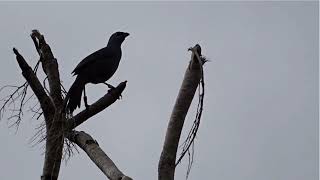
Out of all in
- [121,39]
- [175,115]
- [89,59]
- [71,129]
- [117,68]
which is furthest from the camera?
[121,39]

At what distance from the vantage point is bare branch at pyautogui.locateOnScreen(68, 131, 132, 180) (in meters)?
3.70

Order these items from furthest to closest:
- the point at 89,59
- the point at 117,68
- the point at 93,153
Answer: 1. the point at 117,68
2. the point at 89,59
3. the point at 93,153

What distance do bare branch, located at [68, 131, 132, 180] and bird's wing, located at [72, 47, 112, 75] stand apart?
176 centimetres

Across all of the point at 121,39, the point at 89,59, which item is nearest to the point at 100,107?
the point at 89,59

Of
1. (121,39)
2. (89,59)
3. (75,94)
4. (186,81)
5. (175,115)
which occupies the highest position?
(121,39)

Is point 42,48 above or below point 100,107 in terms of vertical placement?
above

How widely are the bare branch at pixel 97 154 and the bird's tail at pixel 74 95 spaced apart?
→ 31 centimetres

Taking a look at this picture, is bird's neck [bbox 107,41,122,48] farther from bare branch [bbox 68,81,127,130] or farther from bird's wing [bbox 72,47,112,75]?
bare branch [bbox 68,81,127,130]

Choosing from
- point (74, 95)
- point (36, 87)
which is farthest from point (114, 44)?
point (36, 87)

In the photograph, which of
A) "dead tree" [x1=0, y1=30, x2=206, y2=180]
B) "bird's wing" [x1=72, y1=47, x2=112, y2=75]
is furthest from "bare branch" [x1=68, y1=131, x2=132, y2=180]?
"bird's wing" [x1=72, y1=47, x2=112, y2=75]

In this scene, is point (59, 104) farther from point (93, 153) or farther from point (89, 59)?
point (89, 59)

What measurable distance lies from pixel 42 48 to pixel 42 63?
17 cm

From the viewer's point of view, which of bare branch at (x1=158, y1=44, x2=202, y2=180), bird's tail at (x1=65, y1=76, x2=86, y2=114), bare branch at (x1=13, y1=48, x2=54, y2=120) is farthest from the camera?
bird's tail at (x1=65, y1=76, x2=86, y2=114)

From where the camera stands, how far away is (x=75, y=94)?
5.23 metres
